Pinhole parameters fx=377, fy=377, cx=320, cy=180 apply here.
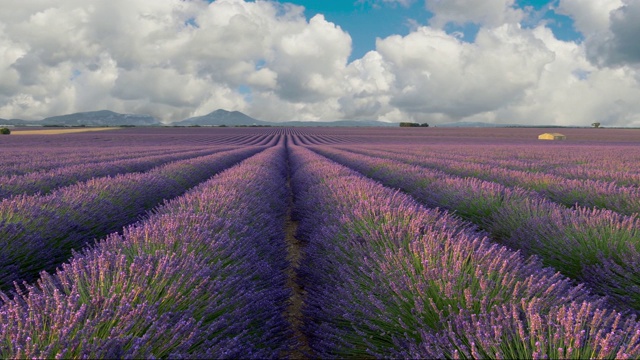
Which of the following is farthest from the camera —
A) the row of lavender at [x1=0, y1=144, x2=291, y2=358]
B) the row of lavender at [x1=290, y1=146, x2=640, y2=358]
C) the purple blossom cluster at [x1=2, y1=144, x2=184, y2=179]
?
the purple blossom cluster at [x1=2, y1=144, x2=184, y2=179]

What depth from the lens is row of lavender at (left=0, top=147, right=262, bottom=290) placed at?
292cm

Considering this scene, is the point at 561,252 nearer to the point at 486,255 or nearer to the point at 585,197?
the point at 486,255

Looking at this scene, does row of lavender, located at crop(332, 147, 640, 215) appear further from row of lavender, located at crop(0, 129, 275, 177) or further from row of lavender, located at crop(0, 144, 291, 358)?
row of lavender, located at crop(0, 129, 275, 177)

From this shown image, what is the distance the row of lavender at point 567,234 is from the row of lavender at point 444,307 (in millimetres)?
755

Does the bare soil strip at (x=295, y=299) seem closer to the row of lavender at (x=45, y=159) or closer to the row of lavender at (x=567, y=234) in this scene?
the row of lavender at (x=567, y=234)

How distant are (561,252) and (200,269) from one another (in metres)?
2.91

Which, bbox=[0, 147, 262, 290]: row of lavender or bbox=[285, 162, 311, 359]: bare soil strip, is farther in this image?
bbox=[0, 147, 262, 290]: row of lavender

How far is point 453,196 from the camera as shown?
16.9 ft

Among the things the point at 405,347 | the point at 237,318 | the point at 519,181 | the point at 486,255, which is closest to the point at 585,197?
the point at 519,181

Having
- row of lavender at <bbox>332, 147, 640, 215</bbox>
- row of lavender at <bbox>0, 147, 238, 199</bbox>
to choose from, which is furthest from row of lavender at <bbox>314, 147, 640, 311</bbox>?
row of lavender at <bbox>0, 147, 238, 199</bbox>

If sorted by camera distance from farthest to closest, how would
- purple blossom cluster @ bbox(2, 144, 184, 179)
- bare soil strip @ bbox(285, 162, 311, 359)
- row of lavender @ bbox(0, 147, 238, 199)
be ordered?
purple blossom cluster @ bbox(2, 144, 184, 179)
row of lavender @ bbox(0, 147, 238, 199)
bare soil strip @ bbox(285, 162, 311, 359)

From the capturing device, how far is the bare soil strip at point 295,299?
2.27 metres

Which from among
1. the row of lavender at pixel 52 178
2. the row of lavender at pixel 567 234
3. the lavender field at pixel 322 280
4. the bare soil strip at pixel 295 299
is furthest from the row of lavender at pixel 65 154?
the row of lavender at pixel 567 234

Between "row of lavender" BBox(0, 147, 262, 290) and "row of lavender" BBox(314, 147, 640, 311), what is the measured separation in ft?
13.7
